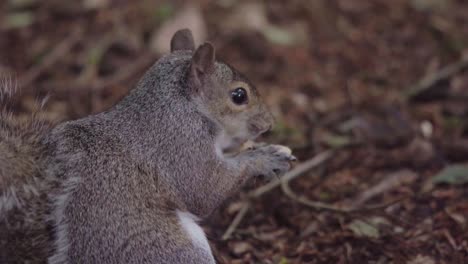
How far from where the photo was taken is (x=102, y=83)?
5449 millimetres

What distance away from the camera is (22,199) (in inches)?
112

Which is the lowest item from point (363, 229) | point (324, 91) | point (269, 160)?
point (363, 229)

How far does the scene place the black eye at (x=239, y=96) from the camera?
11.0 feet

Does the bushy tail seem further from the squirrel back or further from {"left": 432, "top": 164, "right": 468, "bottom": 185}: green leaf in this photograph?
{"left": 432, "top": 164, "right": 468, "bottom": 185}: green leaf

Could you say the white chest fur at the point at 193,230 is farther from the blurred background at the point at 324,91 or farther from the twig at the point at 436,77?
the twig at the point at 436,77

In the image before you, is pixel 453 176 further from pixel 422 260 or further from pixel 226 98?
pixel 226 98

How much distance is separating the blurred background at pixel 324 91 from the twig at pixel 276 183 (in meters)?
0.04

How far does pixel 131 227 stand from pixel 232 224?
1112 mm

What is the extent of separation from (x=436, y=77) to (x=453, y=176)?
4.43 ft

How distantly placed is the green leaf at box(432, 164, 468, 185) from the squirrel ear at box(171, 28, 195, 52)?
1.53 metres

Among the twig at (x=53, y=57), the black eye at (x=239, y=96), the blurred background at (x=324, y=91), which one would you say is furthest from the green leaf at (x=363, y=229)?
the twig at (x=53, y=57)

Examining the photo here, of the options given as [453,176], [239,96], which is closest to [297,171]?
[453,176]

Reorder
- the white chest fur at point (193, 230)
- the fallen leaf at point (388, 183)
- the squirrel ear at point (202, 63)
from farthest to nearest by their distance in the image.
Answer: the fallen leaf at point (388, 183) → the squirrel ear at point (202, 63) → the white chest fur at point (193, 230)

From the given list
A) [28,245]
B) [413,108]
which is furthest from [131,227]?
[413,108]
